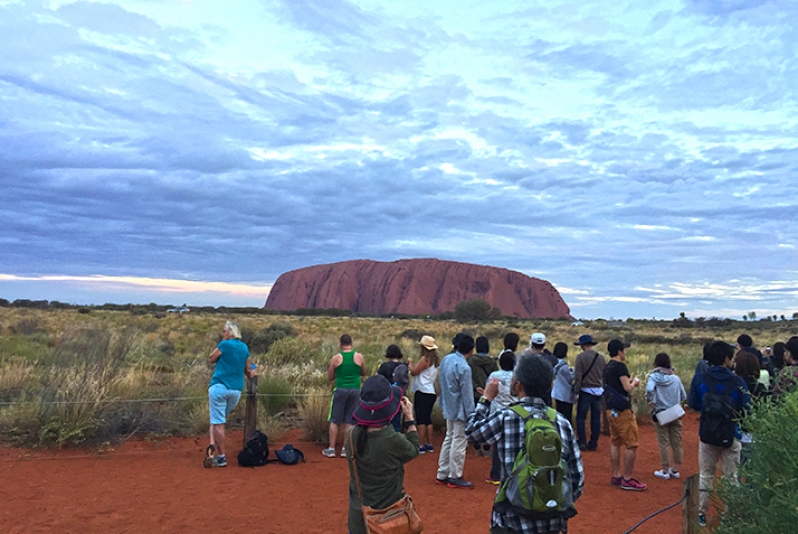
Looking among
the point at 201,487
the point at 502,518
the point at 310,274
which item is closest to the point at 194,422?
the point at 201,487

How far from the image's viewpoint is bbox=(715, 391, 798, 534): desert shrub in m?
3.16

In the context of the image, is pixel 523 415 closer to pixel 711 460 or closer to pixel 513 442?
pixel 513 442

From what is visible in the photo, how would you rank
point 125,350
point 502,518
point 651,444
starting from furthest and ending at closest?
point 125,350, point 651,444, point 502,518

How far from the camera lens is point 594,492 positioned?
718 centimetres

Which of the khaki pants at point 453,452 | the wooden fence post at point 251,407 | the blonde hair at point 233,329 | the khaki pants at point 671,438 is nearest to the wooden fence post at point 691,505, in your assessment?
the khaki pants at point 453,452

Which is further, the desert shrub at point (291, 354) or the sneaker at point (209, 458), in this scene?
the desert shrub at point (291, 354)

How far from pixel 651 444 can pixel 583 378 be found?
283cm

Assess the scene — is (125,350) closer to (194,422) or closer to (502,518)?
(194,422)

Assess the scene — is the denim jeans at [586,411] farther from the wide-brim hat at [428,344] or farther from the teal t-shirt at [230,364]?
the teal t-shirt at [230,364]

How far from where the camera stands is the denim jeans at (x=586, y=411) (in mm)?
8820

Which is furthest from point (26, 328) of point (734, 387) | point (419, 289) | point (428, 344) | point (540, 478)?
point (419, 289)

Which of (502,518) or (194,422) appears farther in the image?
(194,422)

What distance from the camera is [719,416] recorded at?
5391 mm

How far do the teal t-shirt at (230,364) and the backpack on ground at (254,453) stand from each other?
943 millimetres
